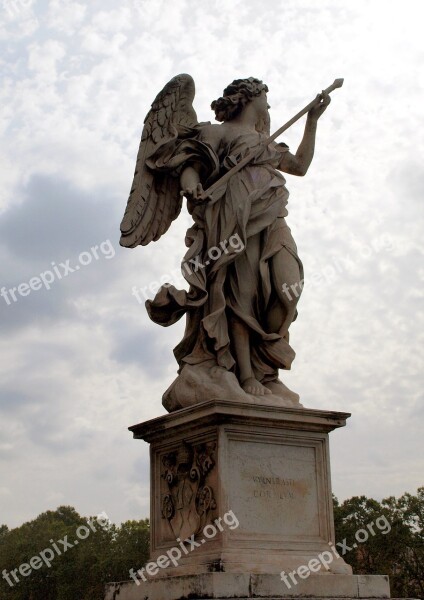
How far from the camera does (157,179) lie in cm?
908

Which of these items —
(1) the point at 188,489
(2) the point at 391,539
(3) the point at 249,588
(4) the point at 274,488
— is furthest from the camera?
(2) the point at 391,539

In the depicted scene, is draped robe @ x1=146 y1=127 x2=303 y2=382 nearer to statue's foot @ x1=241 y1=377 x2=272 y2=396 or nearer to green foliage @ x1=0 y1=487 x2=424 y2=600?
statue's foot @ x1=241 y1=377 x2=272 y2=396

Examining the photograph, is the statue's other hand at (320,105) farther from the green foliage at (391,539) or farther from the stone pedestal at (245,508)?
the green foliage at (391,539)

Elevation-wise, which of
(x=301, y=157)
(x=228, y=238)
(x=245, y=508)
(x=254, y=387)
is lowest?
(x=245, y=508)

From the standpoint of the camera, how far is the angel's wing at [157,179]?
29.2ft

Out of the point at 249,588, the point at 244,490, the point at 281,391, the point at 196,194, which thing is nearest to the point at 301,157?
the point at 196,194

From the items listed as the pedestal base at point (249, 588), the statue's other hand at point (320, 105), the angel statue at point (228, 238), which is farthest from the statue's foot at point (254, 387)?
the statue's other hand at point (320, 105)

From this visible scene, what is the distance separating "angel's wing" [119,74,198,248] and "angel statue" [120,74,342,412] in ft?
0.04

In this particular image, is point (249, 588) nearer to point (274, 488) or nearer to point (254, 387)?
point (274, 488)

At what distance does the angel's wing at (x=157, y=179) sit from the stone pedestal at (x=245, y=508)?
6.96ft

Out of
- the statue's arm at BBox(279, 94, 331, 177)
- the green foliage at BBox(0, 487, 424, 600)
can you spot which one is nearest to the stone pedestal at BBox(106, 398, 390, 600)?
the statue's arm at BBox(279, 94, 331, 177)

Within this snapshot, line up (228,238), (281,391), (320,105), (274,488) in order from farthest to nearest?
(320,105) < (228,238) < (281,391) < (274,488)

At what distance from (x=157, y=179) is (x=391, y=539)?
24295 millimetres

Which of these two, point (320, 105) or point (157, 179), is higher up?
point (320, 105)
